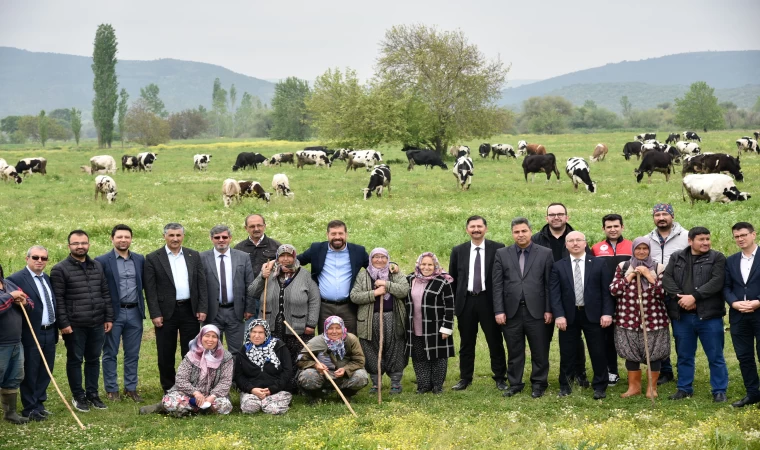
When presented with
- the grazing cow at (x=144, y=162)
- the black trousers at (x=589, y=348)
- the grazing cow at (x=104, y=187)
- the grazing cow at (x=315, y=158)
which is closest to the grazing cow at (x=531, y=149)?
the grazing cow at (x=315, y=158)

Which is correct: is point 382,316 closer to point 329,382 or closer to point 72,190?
point 329,382

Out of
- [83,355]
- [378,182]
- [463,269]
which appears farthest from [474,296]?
[378,182]

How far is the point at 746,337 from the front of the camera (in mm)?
9344

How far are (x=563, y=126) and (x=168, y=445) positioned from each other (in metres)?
121

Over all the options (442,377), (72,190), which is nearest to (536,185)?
(72,190)

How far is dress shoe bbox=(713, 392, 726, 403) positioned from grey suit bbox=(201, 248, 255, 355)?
612 cm

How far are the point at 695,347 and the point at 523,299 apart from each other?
2203 millimetres

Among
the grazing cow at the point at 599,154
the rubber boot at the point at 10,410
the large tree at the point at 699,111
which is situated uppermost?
the large tree at the point at 699,111

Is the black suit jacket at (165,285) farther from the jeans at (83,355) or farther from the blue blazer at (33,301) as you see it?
the blue blazer at (33,301)

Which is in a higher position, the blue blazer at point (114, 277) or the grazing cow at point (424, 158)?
the grazing cow at point (424, 158)

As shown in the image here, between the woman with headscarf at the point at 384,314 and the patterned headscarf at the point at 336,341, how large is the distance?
1.25ft

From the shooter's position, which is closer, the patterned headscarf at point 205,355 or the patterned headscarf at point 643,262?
the patterned headscarf at point 205,355

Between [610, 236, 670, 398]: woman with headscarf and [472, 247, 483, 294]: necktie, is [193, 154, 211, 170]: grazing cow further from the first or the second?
[610, 236, 670, 398]: woman with headscarf

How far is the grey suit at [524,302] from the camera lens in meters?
10.3
